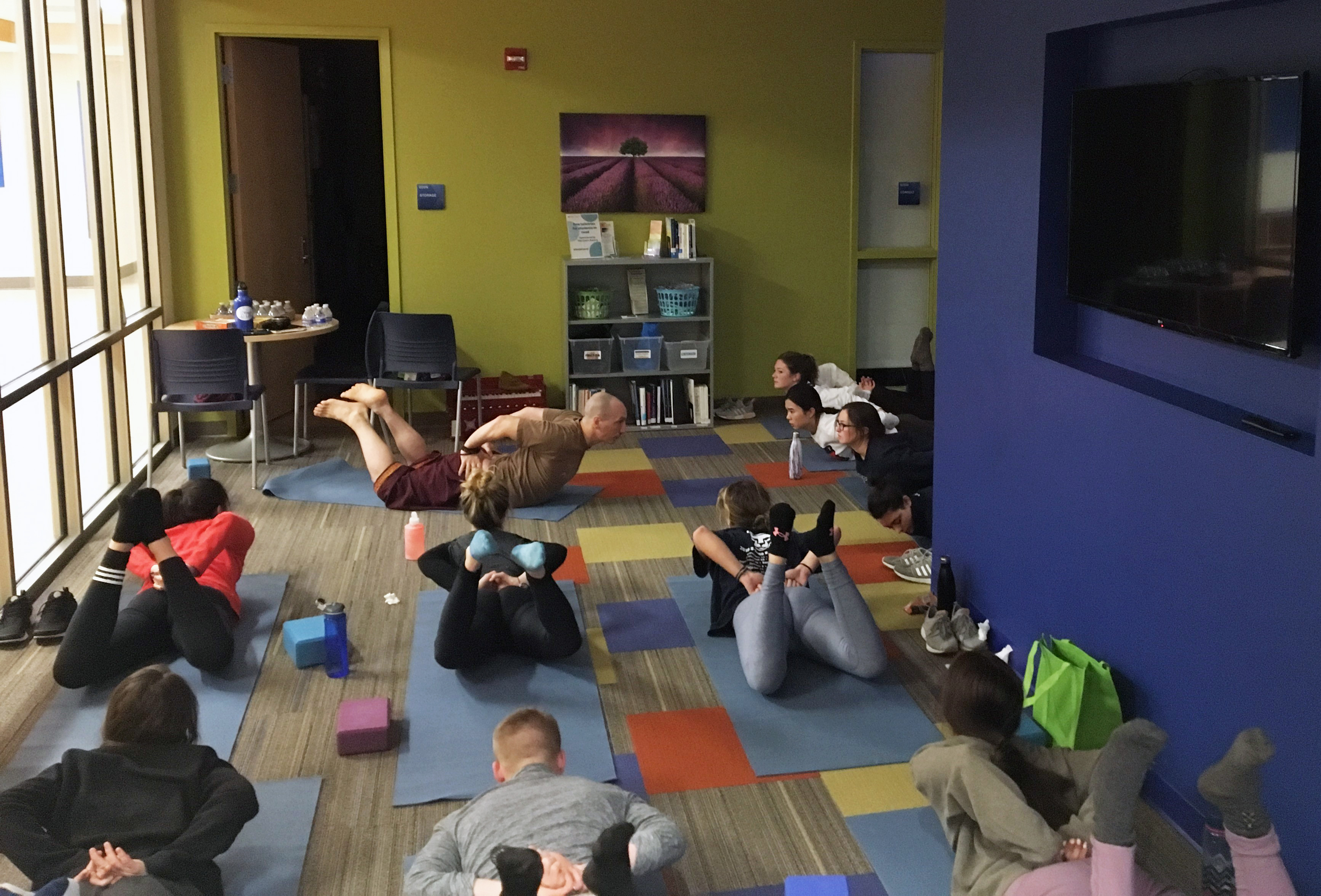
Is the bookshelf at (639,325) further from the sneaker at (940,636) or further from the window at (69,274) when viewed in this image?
the sneaker at (940,636)

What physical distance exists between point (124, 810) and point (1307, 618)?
2898mm

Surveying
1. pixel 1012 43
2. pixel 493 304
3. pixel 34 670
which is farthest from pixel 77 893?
pixel 493 304

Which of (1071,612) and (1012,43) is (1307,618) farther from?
(1012,43)

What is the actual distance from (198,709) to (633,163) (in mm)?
5572

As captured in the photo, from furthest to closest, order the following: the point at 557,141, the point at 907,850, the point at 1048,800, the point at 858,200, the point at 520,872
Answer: the point at 858,200
the point at 557,141
the point at 907,850
the point at 1048,800
the point at 520,872

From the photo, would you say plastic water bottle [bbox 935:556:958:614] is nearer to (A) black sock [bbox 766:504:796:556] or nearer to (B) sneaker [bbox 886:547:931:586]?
(B) sneaker [bbox 886:547:931:586]

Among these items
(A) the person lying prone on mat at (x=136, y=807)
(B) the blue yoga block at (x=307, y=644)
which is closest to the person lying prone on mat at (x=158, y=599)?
(B) the blue yoga block at (x=307, y=644)

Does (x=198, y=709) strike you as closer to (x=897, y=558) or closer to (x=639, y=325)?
(x=897, y=558)

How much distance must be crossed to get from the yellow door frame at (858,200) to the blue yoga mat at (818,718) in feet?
15.5

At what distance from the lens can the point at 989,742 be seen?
3.37 m

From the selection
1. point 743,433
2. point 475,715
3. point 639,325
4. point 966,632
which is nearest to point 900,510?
point 966,632

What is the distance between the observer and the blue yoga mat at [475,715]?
13.0 ft

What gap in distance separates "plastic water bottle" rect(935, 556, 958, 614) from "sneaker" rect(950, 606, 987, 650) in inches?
Answer: 5.8

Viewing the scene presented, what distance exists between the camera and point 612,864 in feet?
8.59
